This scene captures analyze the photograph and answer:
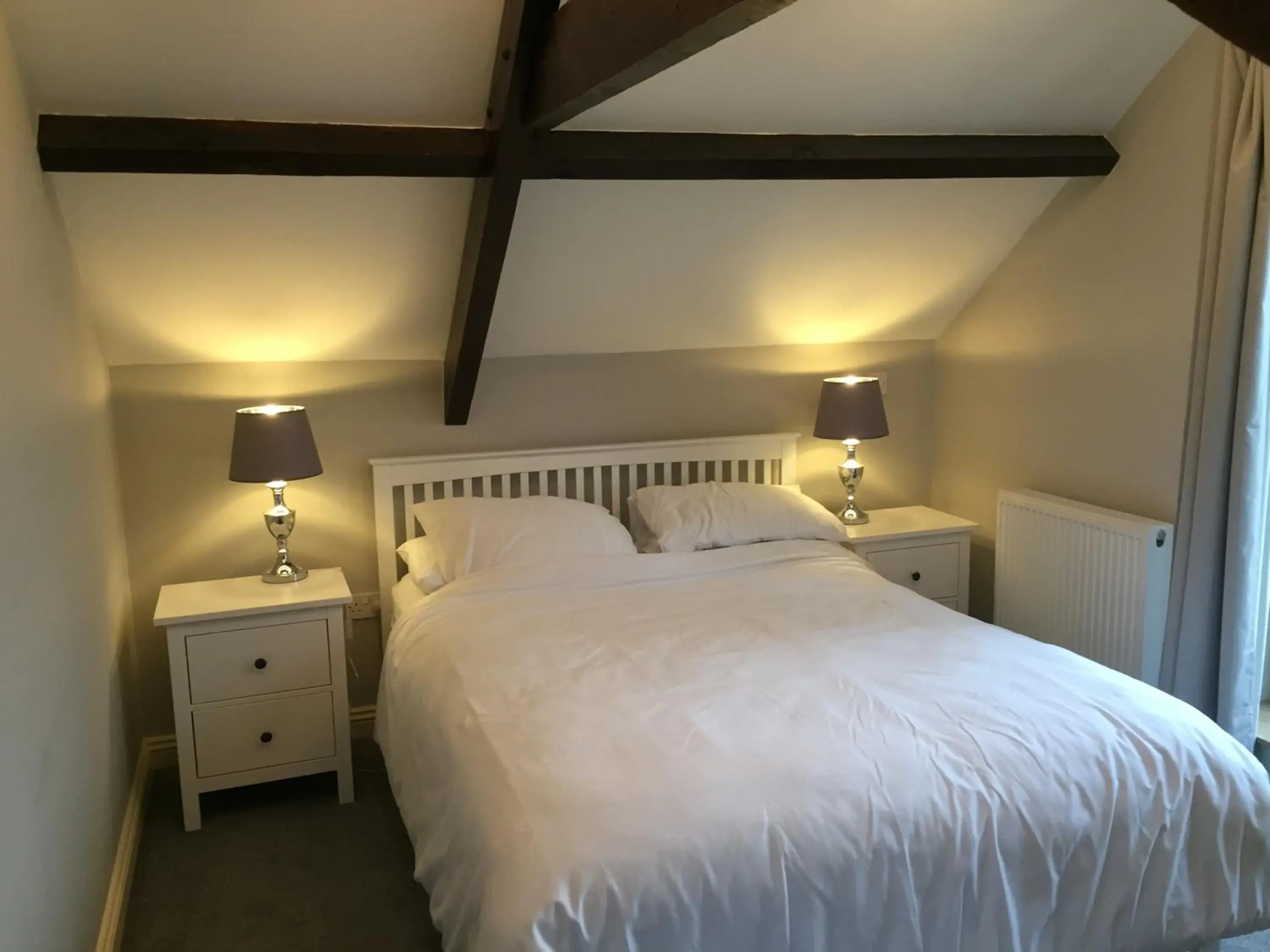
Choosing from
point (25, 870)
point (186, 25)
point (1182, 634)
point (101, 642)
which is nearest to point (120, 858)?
point (101, 642)

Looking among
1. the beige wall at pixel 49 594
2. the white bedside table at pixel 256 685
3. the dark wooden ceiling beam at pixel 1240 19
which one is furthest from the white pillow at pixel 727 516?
the dark wooden ceiling beam at pixel 1240 19

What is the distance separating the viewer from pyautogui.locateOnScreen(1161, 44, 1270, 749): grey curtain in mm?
2701

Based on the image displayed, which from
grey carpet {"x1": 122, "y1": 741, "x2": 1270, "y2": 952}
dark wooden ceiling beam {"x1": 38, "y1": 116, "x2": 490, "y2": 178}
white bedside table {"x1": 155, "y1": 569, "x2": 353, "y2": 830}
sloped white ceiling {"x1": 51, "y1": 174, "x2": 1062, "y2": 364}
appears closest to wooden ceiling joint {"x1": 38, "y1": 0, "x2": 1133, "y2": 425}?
dark wooden ceiling beam {"x1": 38, "y1": 116, "x2": 490, "y2": 178}

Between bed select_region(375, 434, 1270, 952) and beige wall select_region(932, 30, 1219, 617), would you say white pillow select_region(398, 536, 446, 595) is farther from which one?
beige wall select_region(932, 30, 1219, 617)

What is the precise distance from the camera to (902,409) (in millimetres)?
4184

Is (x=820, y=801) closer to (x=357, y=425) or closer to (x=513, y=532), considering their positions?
(x=513, y=532)

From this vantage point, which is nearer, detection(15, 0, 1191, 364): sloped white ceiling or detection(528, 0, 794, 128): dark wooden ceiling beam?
detection(528, 0, 794, 128): dark wooden ceiling beam

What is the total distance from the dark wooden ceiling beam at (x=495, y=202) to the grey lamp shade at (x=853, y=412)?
130 centimetres

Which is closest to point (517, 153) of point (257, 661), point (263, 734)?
point (257, 661)

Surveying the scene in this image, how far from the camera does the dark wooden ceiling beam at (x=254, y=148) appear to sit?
236cm

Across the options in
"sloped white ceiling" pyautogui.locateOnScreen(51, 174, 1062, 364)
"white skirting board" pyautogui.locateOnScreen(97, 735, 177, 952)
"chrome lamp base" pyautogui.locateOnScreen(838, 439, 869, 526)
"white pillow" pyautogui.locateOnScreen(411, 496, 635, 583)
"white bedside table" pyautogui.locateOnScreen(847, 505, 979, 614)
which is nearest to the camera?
"white skirting board" pyautogui.locateOnScreen(97, 735, 177, 952)

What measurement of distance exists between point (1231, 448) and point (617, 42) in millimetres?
2070

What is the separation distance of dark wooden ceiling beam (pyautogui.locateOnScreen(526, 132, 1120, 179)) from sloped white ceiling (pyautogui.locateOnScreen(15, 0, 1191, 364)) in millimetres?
49

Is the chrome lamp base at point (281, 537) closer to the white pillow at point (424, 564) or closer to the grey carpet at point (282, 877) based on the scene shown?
the white pillow at point (424, 564)
